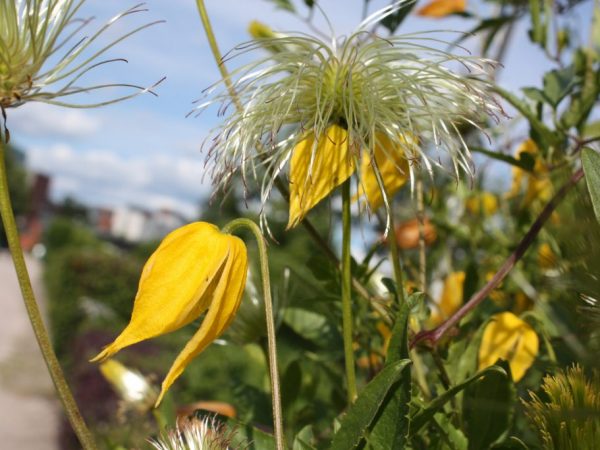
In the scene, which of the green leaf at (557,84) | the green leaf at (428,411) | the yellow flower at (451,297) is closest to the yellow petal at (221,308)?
the green leaf at (428,411)

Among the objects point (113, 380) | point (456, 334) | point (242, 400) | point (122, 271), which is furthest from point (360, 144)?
point (122, 271)

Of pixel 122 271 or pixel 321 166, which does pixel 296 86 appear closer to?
pixel 321 166

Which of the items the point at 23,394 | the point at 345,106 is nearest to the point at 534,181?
the point at 345,106

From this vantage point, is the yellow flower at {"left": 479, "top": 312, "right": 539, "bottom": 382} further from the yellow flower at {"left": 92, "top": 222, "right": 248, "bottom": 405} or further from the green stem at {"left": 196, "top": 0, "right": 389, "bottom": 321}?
the yellow flower at {"left": 92, "top": 222, "right": 248, "bottom": 405}

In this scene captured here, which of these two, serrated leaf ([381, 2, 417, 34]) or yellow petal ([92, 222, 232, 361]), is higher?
serrated leaf ([381, 2, 417, 34])

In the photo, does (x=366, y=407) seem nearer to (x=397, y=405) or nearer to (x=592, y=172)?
(x=397, y=405)

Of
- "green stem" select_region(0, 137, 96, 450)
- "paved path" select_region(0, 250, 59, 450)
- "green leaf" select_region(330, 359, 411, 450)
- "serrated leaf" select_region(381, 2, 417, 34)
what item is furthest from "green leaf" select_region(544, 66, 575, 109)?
"paved path" select_region(0, 250, 59, 450)
